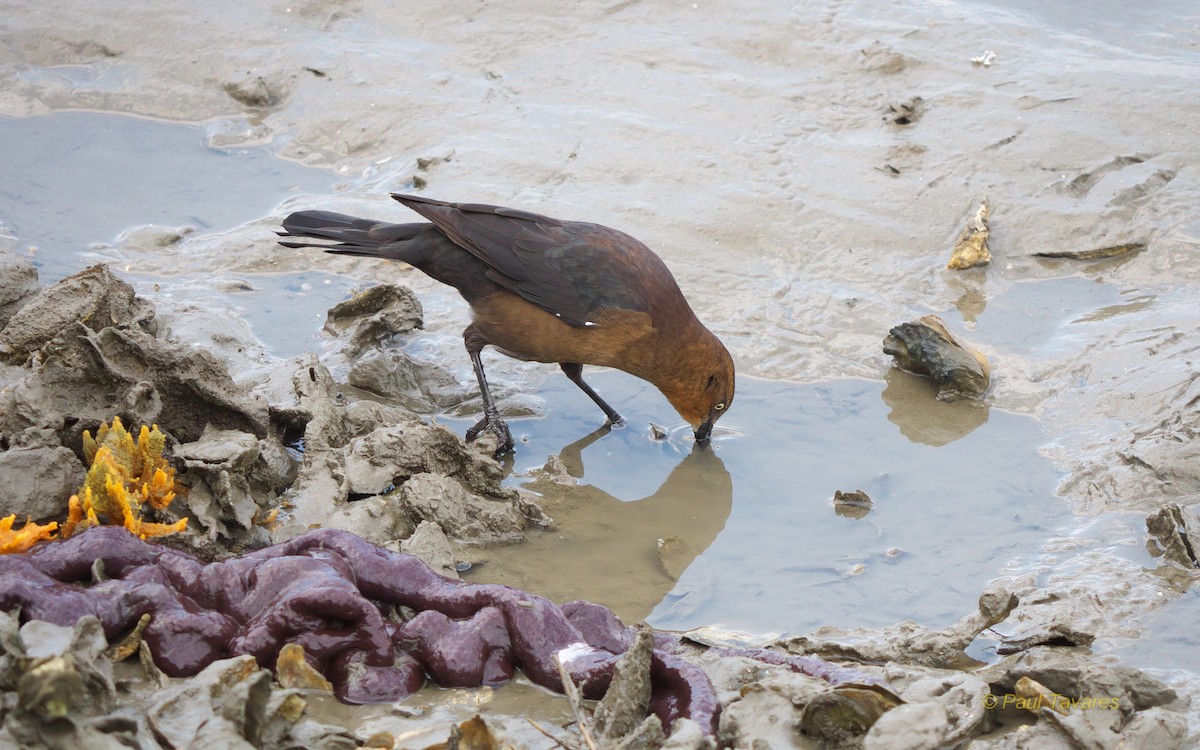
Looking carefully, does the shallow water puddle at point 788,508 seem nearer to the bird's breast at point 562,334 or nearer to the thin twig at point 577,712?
the bird's breast at point 562,334

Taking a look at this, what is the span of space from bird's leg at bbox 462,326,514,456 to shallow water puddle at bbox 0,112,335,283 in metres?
2.31

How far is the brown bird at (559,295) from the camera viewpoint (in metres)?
5.50

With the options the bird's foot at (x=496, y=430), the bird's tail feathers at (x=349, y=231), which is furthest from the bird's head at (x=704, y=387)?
the bird's tail feathers at (x=349, y=231)

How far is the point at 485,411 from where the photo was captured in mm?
5547

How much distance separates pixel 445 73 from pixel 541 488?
4.62 meters

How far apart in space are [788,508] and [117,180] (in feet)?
17.4

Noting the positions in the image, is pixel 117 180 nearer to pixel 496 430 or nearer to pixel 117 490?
pixel 496 430

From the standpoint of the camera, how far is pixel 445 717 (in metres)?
3.04

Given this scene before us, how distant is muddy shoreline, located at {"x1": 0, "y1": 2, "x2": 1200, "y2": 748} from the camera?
15.4 feet

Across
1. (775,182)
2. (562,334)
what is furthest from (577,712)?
(775,182)

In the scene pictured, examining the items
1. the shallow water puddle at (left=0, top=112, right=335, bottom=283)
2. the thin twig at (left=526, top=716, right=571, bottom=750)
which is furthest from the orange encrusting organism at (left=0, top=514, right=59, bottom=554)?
the shallow water puddle at (left=0, top=112, right=335, bottom=283)

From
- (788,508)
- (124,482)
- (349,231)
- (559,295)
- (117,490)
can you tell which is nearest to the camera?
(117,490)

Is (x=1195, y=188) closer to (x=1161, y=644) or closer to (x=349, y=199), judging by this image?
(x=1161, y=644)

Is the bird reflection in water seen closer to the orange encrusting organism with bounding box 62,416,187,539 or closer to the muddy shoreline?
the muddy shoreline
